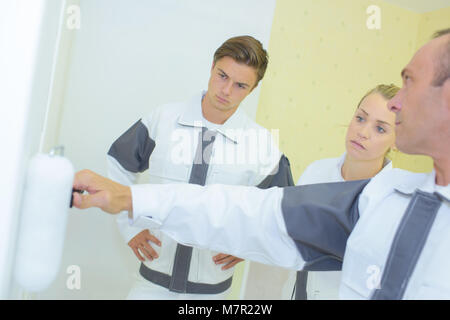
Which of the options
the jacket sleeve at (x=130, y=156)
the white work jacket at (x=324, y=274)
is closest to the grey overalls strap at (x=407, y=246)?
the white work jacket at (x=324, y=274)

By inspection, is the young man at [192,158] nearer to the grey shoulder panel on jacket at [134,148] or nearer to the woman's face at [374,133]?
the grey shoulder panel on jacket at [134,148]

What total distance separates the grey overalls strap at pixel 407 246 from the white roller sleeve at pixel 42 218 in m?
0.47

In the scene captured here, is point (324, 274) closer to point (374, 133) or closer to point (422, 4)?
point (374, 133)

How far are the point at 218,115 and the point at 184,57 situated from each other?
0.22 metres

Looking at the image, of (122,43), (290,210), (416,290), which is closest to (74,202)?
(290,210)

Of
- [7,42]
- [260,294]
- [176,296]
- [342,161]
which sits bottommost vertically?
[260,294]

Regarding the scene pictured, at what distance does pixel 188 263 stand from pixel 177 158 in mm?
267

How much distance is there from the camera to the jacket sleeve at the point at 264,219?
743 mm

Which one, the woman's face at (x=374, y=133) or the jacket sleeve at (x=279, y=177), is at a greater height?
the woman's face at (x=374, y=133)

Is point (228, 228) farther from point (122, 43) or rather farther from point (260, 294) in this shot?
point (260, 294)

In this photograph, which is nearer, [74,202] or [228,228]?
[74,202]

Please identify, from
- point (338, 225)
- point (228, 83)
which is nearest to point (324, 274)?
point (338, 225)

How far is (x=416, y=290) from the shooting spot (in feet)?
2.03

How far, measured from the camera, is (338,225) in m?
0.76
